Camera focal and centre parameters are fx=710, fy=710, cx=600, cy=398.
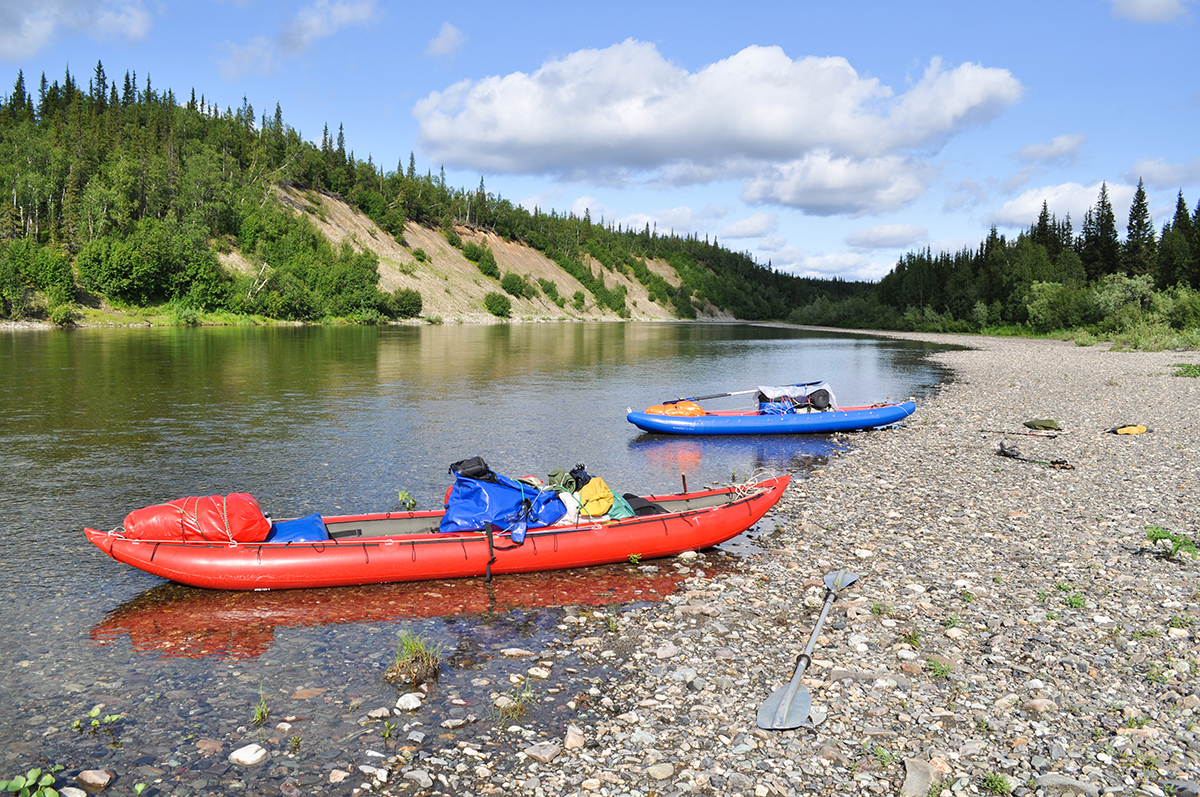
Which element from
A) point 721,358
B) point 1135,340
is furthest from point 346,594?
point 1135,340

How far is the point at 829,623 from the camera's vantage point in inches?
396

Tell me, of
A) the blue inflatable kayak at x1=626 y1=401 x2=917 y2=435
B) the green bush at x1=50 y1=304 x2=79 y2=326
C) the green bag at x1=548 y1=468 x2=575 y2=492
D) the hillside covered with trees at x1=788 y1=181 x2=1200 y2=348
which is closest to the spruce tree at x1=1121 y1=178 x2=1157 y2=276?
the hillside covered with trees at x1=788 y1=181 x2=1200 y2=348

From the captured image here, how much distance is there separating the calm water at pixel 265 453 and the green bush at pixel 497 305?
283 ft

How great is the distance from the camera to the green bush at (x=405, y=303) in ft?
401

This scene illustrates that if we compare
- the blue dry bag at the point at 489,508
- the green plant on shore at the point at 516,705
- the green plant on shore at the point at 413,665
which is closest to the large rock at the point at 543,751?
the green plant on shore at the point at 516,705

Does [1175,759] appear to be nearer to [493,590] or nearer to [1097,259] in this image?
[493,590]

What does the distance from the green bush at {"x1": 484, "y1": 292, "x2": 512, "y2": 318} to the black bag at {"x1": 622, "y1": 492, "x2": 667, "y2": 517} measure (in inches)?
5235

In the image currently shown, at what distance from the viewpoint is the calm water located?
9914mm

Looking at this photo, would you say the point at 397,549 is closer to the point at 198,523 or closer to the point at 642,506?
the point at 198,523

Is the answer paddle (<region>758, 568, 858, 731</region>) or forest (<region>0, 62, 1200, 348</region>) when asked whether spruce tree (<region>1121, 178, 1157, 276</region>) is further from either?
paddle (<region>758, 568, 858, 731</region>)

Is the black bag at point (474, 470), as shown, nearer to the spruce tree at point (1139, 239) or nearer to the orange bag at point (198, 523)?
the orange bag at point (198, 523)

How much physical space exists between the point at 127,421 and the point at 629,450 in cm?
1897

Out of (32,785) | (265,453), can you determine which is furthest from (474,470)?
(265,453)

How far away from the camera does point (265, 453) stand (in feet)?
73.7
